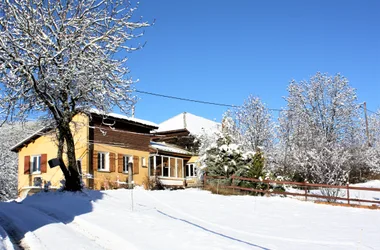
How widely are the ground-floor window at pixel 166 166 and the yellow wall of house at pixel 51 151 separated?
7759 millimetres

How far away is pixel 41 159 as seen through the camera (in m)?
29.7

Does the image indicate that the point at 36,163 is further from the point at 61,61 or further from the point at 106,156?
the point at 61,61

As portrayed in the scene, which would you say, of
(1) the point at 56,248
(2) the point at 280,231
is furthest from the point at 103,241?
(2) the point at 280,231

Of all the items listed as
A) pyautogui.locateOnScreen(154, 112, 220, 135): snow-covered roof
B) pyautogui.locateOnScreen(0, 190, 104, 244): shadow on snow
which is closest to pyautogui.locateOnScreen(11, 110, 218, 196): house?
pyautogui.locateOnScreen(154, 112, 220, 135): snow-covered roof

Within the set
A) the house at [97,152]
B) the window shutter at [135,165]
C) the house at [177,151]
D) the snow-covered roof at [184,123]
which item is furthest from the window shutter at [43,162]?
the snow-covered roof at [184,123]

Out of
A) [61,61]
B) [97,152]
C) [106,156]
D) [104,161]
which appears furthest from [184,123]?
[61,61]

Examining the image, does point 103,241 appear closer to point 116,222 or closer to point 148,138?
point 116,222

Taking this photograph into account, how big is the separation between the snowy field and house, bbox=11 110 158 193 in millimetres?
9643

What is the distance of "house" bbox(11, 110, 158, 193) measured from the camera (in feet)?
90.3

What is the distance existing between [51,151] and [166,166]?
416 inches

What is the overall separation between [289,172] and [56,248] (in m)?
30.8

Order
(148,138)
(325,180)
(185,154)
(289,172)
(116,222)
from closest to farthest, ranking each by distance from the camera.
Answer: (116,222) < (325,180) < (148,138) < (289,172) < (185,154)

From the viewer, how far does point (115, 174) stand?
29750mm

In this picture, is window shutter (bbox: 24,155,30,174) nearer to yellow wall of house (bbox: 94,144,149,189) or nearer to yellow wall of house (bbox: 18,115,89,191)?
yellow wall of house (bbox: 18,115,89,191)
